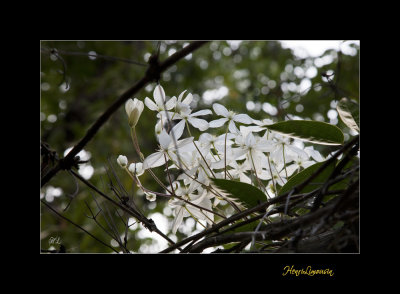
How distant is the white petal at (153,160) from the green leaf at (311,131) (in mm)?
187

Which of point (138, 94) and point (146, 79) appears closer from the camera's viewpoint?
point (146, 79)

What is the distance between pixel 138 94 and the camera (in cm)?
185

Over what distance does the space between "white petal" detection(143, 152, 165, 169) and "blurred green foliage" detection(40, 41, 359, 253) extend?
650mm

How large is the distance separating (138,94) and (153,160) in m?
1.23

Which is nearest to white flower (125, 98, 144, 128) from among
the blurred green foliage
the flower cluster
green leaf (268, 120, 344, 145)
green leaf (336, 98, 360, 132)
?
the flower cluster

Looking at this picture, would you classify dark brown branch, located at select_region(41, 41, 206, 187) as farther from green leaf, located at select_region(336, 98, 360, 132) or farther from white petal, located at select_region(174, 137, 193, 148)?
green leaf, located at select_region(336, 98, 360, 132)

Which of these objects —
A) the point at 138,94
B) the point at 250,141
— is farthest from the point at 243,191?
the point at 138,94

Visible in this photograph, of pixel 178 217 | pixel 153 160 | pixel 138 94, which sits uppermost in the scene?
pixel 138 94

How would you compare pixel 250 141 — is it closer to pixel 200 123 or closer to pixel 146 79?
pixel 200 123

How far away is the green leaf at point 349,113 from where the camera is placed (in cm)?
70

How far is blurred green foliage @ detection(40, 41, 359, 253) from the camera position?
Answer: 61.0 inches
